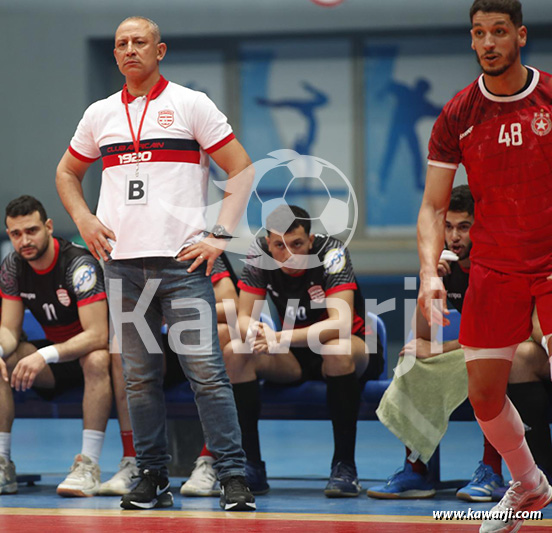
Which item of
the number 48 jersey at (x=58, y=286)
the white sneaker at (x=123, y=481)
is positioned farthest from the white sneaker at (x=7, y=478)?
the number 48 jersey at (x=58, y=286)

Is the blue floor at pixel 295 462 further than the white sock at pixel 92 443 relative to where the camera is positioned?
No

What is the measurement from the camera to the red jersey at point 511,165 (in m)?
2.64

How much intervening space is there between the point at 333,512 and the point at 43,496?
1318 mm

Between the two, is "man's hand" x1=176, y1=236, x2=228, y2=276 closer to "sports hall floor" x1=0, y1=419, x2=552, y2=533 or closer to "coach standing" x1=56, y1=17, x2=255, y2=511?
"coach standing" x1=56, y1=17, x2=255, y2=511

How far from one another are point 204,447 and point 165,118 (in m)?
1.53

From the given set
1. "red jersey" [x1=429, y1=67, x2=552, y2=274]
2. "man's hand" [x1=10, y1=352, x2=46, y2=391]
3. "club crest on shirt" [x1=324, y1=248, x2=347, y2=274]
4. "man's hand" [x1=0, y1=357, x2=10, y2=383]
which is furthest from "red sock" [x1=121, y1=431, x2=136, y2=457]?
"red jersey" [x1=429, y1=67, x2=552, y2=274]

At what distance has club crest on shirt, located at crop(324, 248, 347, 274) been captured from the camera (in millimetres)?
4008

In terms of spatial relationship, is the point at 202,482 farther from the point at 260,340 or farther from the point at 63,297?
the point at 63,297

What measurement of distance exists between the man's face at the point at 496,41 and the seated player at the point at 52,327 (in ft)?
7.03

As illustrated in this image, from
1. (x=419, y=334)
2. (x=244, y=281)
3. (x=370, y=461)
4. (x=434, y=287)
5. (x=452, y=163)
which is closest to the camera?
(x=434, y=287)

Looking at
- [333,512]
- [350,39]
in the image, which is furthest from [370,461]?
[350,39]

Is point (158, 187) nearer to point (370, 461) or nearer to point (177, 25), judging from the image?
point (370, 461)

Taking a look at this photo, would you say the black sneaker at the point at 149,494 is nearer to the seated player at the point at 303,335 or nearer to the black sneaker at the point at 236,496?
the black sneaker at the point at 236,496

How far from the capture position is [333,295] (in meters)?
3.98
